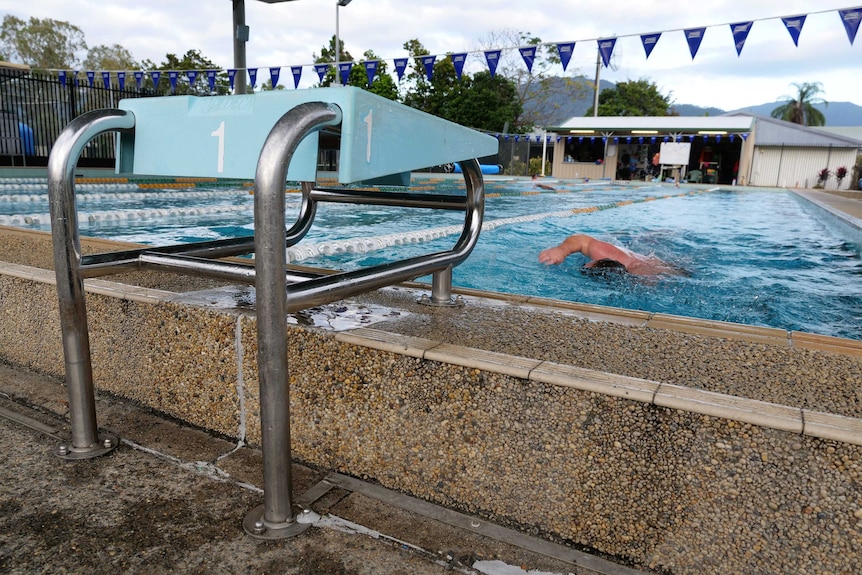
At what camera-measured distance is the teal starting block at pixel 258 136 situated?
3.86 ft

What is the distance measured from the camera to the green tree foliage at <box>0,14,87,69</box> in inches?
1736

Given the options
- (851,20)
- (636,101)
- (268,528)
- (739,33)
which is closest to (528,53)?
(739,33)

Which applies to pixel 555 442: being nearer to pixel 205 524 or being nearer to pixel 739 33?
pixel 205 524

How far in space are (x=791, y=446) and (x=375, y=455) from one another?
0.97 meters

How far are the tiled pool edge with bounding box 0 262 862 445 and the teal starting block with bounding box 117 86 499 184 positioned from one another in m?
0.47

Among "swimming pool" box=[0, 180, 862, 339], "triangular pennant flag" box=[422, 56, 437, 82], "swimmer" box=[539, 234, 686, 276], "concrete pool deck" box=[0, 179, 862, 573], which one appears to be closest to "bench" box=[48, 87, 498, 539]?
"concrete pool deck" box=[0, 179, 862, 573]

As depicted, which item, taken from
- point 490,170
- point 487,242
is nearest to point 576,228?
point 487,242

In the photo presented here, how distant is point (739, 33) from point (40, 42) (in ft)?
178

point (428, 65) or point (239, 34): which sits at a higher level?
point (428, 65)

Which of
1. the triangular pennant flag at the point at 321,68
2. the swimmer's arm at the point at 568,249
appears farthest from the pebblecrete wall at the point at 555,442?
the triangular pennant flag at the point at 321,68

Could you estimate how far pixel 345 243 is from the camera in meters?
5.88

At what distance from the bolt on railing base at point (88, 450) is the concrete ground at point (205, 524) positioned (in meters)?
0.02

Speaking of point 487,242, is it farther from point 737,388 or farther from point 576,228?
point 737,388

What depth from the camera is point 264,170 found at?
1075mm
